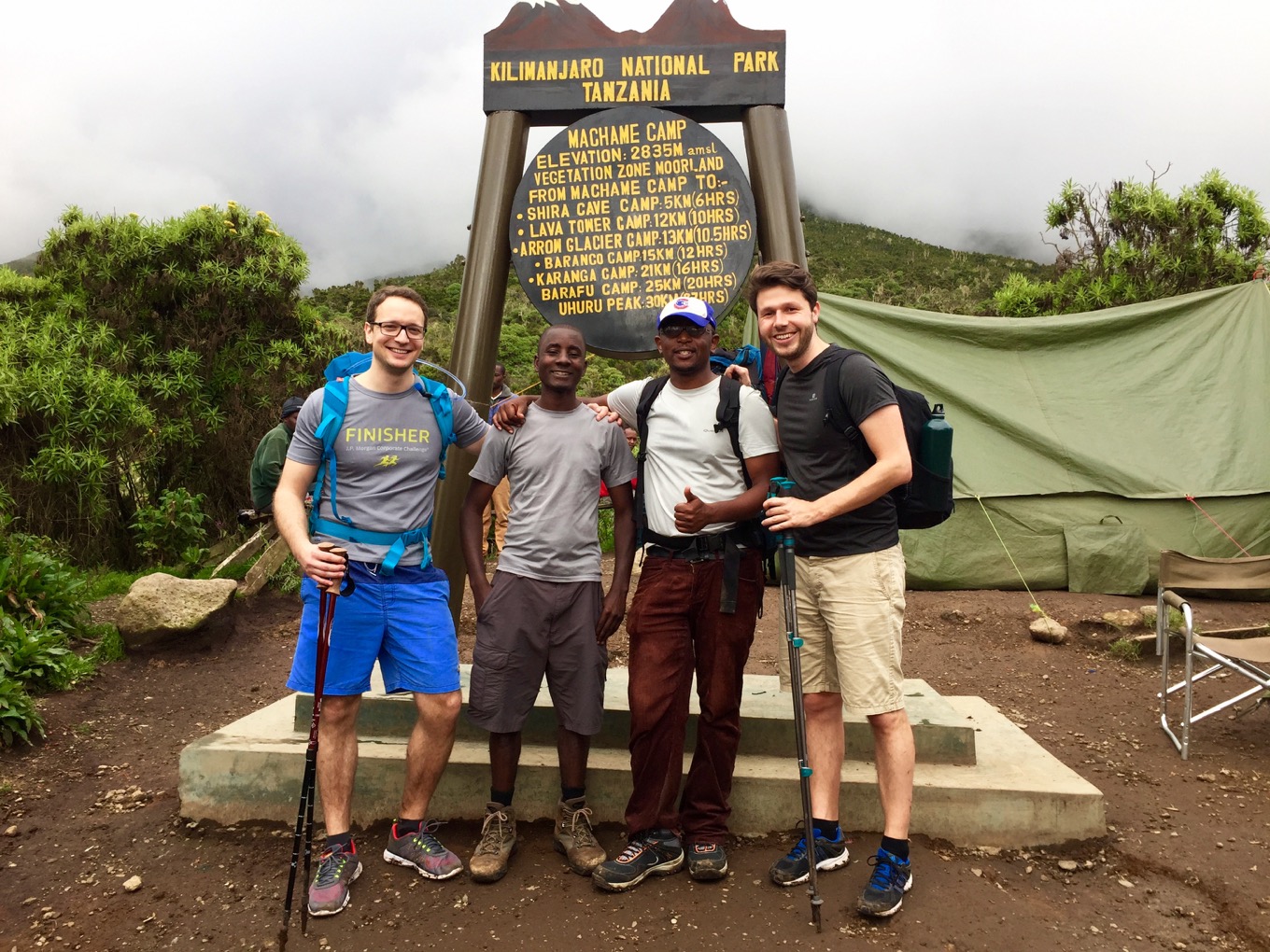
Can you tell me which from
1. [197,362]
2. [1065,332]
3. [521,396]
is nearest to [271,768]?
[521,396]

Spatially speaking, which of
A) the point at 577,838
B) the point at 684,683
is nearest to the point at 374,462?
the point at 684,683

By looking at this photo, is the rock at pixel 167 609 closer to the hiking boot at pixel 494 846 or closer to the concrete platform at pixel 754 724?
the concrete platform at pixel 754 724

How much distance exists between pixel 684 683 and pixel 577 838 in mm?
698

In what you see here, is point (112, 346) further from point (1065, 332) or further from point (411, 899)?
point (1065, 332)

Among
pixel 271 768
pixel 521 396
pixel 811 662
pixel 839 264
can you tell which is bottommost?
pixel 271 768

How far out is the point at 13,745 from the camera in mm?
4738

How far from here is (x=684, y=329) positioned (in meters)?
3.16

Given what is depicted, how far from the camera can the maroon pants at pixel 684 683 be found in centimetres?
313

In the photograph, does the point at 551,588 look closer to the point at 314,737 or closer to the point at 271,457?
the point at 314,737

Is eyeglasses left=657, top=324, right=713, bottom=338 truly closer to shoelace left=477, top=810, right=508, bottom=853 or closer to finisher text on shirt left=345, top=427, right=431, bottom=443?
finisher text on shirt left=345, top=427, right=431, bottom=443

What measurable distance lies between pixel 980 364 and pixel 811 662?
21.1 feet

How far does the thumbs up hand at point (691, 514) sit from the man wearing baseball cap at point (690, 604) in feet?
0.14

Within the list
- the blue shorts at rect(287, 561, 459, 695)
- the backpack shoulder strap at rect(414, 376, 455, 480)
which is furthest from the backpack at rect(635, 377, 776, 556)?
the blue shorts at rect(287, 561, 459, 695)

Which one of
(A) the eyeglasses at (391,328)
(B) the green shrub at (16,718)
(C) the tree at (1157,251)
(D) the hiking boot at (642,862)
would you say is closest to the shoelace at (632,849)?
(D) the hiking boot at (642,862)
